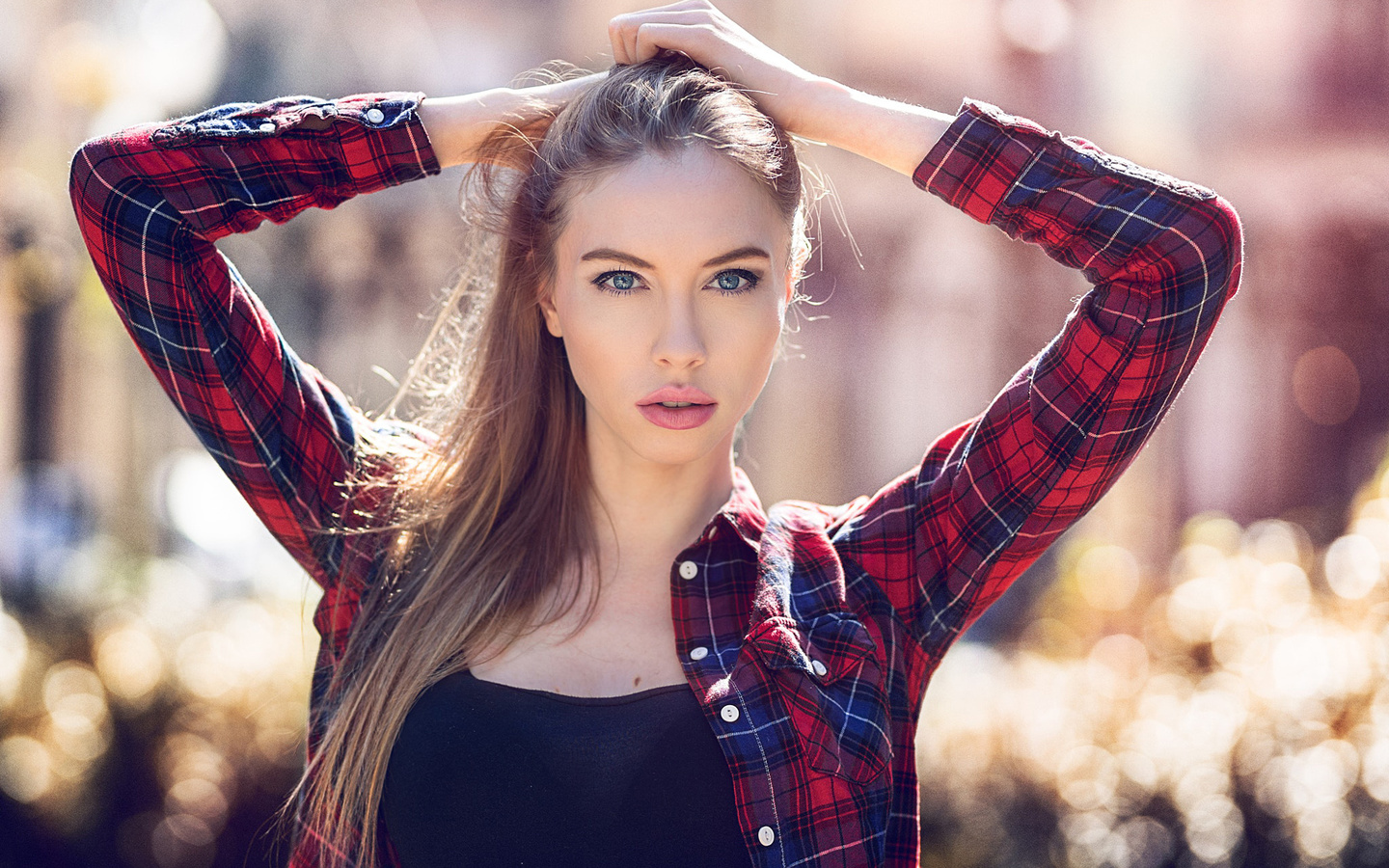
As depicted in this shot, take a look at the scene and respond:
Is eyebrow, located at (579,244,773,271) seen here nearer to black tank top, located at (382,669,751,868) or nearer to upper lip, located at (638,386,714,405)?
upper lip, located at (638,386,714,405)

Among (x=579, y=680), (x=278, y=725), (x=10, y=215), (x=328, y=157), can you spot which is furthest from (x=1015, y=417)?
(x=10, y=215)

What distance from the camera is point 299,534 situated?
2.01 metres

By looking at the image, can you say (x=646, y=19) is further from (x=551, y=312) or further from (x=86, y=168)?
(x=86, y=168)

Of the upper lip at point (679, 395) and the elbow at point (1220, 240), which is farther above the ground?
the elbow at point (1220, 240)

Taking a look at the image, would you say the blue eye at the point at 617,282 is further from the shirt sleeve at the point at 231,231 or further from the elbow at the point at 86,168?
the elbow at the point at 86,168

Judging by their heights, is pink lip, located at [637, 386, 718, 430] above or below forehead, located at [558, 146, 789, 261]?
below

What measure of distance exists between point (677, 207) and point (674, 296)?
130 mm

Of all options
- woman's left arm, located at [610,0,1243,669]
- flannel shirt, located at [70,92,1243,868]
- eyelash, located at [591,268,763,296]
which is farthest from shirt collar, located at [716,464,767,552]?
eyelash, located at [591,268,763,296]

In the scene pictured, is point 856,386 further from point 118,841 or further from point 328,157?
point 328,157

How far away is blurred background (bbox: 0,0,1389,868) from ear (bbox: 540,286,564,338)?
2.02 m

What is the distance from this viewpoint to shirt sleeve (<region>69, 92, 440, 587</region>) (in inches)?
72.2

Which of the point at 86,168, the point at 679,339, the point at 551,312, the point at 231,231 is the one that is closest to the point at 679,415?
the point at 679,339

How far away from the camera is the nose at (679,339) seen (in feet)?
5.78

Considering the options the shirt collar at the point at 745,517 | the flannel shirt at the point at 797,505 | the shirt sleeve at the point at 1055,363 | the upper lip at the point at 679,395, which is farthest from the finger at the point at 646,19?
the shirt collar at the point at 745,517
